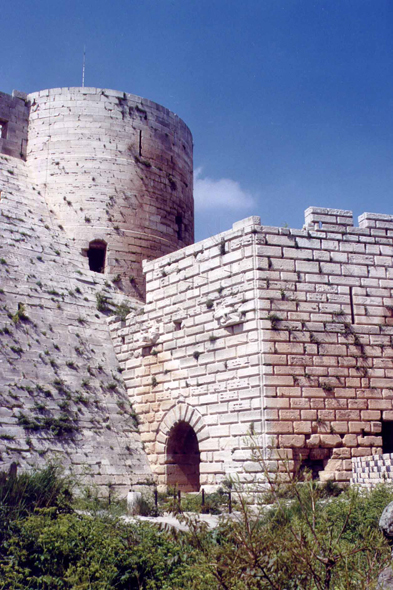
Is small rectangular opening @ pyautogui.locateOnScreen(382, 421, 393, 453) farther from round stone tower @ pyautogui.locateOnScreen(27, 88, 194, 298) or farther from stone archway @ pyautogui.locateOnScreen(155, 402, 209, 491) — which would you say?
round stone tower @ pyautogui.locateOnScreen(27, 88, 194, 298)

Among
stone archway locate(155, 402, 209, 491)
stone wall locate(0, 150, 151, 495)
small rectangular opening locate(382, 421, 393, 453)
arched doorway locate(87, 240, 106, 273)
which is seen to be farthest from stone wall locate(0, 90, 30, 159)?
small rectangular opening locate(382, 421, 393, 453)

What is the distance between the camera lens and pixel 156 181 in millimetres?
19594

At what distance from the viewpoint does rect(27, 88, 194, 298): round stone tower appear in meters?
18.1

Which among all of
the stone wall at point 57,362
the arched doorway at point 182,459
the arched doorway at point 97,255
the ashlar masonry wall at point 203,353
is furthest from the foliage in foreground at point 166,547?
the arched doorway at point 97,255

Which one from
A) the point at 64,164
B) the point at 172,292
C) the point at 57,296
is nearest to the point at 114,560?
the point at 172,292

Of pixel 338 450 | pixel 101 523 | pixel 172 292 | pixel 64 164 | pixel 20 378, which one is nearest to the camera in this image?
pixel 101 523

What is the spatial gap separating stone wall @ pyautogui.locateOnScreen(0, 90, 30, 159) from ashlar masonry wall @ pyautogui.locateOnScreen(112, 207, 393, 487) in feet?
28.1

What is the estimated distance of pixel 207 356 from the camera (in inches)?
481

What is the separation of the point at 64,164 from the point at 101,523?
13.1 m

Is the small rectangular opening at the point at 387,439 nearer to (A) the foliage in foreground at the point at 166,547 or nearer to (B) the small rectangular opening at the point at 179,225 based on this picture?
(A) the foliage in foreground at the point at 166,547

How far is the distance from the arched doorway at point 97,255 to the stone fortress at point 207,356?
1.15 metres

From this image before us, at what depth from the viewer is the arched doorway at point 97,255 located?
18.1m

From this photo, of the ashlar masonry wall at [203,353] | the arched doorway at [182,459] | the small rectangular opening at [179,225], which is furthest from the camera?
the small rectangular opening at [179,225]

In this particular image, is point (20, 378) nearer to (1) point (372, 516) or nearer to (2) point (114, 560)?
(2) point (114, 560)
